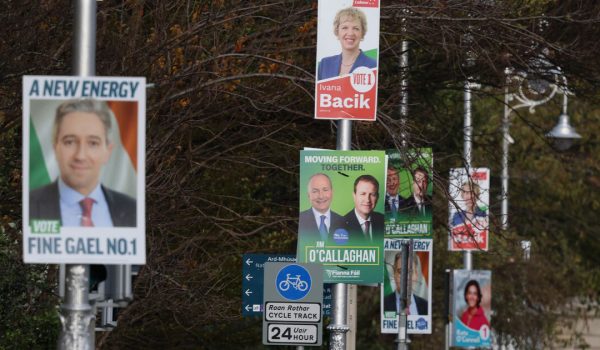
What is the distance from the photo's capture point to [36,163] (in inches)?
378

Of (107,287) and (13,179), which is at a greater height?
(13,179)

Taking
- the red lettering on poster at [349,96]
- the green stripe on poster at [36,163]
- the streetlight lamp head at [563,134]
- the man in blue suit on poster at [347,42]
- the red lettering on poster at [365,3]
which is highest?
the streetlight lamp head at [563,134]

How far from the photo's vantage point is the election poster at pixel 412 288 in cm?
1962

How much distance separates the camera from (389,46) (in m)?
17.6

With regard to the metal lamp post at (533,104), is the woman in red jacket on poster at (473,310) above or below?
below

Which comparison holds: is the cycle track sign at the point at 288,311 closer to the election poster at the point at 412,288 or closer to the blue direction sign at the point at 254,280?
the blue direction sign at the point at 254,280

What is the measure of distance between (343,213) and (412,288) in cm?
514

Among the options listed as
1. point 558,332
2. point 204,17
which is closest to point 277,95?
point 204,17

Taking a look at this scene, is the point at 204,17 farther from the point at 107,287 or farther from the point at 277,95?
the point at 107,287

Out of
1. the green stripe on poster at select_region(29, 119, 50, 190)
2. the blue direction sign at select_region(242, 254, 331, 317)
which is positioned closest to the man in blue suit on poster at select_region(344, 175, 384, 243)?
the blue direction sign at select_region(242, 254, 331, 317)

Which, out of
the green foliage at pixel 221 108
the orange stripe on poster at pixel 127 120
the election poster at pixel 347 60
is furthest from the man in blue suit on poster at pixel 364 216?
the orange stripe on poster at pixel 127 120

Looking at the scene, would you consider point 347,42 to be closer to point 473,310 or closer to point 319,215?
point 319,215

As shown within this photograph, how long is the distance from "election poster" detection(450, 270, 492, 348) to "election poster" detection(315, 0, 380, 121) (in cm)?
1235

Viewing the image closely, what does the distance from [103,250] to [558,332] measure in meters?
27.1
